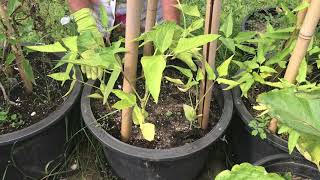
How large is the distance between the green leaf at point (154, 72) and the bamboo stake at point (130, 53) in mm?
125

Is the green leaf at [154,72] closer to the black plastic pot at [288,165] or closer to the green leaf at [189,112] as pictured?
Answer: the green leaf at [189,112]

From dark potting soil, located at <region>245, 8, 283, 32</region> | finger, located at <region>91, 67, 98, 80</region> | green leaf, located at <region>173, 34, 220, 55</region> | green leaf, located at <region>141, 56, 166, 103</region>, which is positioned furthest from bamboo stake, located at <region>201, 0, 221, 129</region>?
dark potting soil, located at <region>245, 8, 283, 32</region>

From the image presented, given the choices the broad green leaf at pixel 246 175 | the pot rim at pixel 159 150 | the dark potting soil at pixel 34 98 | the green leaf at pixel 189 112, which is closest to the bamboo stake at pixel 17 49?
the dark potting soil at pixel 34 98

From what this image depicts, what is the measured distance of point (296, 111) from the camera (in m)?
0.78

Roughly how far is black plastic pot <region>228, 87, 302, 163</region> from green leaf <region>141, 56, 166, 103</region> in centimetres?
51

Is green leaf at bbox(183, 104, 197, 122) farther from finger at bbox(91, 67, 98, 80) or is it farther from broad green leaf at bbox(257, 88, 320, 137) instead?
broad green leaf at bbox(257, 88, 320, 137)

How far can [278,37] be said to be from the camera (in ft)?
4.58

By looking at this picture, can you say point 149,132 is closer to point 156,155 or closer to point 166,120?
point 156,155

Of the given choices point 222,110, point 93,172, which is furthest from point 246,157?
point 93,172

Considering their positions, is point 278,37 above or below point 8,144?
above

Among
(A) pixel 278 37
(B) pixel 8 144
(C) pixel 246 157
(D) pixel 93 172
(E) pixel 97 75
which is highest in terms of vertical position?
(A) pixel 278 37

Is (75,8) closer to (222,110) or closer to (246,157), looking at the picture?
(222,110)

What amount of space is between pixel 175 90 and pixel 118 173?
0.36 metres

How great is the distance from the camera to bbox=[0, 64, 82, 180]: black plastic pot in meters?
1.37
